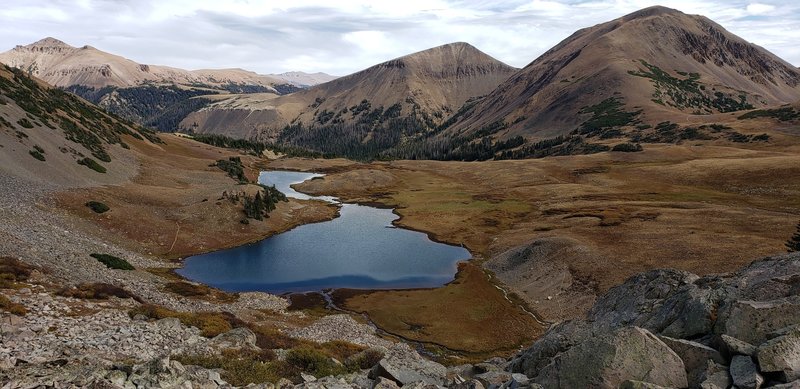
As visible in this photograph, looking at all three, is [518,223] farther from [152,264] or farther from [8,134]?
[8,134]

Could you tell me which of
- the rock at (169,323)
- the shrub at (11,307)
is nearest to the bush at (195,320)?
the rock at (169,323)

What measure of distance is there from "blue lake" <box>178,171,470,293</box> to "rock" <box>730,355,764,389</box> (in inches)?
2457

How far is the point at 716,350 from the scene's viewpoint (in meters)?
18.5

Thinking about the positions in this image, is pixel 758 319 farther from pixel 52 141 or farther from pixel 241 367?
pixel 52 141

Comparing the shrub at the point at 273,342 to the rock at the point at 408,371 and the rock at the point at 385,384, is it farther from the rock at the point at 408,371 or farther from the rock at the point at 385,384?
the rock at the point at 385,384

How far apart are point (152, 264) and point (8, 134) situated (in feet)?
168

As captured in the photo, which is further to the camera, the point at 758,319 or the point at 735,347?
the point at 758,319

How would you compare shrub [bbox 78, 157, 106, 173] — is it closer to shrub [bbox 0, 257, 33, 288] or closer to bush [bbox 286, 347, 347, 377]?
shrub [bbox 0, 257, 33, 288]

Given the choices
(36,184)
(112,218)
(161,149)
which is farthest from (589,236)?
(161,149)

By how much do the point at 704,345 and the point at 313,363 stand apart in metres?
21.7

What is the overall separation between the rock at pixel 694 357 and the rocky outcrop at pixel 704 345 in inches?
1.4

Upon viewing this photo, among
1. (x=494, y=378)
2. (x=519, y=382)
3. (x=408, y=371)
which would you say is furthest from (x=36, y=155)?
(x=519, y=382)

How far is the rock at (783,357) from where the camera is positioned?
49.9 feet

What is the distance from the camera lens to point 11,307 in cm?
2920
